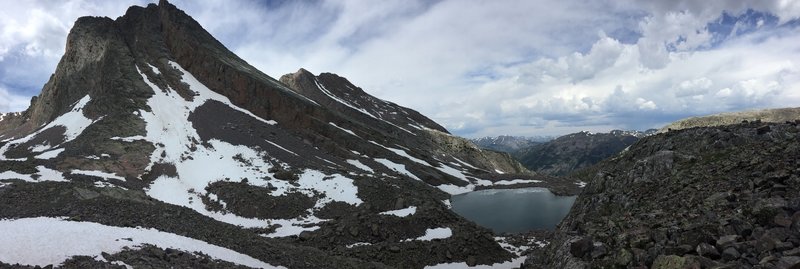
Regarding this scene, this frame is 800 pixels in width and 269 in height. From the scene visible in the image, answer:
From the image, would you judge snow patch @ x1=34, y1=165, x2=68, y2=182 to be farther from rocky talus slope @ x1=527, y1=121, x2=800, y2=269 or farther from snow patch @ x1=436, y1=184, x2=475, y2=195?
snow patch @ x1=436, y1=184, x2=475, y2=195

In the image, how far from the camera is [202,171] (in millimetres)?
60094

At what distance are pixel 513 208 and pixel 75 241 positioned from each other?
68308 mm

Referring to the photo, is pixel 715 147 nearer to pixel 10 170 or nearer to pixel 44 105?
pixel 10 170

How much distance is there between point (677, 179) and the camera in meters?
23.2

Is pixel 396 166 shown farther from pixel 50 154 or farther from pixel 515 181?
pixel 50 154

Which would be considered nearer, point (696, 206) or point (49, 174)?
point (696, 206)

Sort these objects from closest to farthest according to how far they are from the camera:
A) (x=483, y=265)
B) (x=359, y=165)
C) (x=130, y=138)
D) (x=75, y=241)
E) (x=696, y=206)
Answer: (x=696, y=206) → (x=75, y=241) → (x=483, y=265) → (x=130, y=138) → (x=359, y=165)

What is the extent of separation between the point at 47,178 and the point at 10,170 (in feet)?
11.4

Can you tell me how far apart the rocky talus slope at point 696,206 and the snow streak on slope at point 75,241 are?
17.6 meters

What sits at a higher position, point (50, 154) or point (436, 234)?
point (50, 154)

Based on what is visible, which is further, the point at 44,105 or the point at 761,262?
the point at 44,105

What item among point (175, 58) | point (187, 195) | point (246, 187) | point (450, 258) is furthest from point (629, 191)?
point (175, 58)

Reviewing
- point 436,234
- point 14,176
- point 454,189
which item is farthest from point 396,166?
point 14,176

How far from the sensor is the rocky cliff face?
2602 cm
